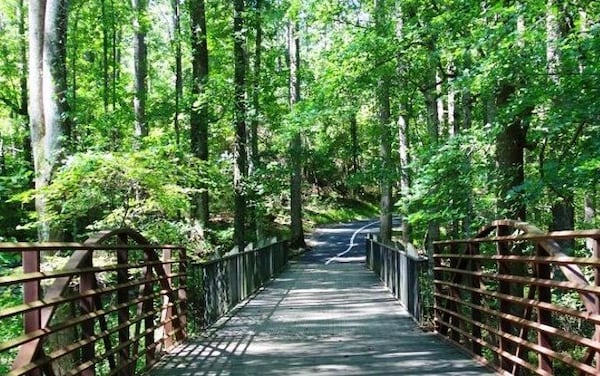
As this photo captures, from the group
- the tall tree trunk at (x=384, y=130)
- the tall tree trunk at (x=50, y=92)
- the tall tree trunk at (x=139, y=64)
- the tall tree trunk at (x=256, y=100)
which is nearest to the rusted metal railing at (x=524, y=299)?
the tall tree trunk at (x=50, y=92)

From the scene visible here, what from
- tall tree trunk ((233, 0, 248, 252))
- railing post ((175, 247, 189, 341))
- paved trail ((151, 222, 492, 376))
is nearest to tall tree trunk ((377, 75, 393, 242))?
→ tall tree trunk ((233, 0, 248, 252))

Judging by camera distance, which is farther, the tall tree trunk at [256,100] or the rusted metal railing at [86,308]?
the tall tree trunk at [256,100]

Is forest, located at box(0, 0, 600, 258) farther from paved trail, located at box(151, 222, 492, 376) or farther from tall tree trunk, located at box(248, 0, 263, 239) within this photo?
paved trail, located at box(151, 222, 492, 376)

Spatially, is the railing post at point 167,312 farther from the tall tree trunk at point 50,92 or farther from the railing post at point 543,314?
the railing post at point 543,314

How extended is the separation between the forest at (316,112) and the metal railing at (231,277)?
3.86ft

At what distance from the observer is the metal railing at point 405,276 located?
967 centimetres

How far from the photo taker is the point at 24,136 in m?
24.7

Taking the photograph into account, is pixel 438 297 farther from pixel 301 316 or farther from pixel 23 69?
pixel 23 69

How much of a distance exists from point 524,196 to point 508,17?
7.99 feet

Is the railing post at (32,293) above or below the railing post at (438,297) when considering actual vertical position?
above

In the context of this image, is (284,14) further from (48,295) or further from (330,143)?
(330,143)

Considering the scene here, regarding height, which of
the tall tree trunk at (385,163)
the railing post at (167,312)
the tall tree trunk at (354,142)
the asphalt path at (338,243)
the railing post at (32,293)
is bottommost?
the asphalt path at (338,243)

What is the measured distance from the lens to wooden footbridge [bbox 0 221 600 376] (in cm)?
410

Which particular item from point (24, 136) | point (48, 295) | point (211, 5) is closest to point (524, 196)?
point (48, 295)
